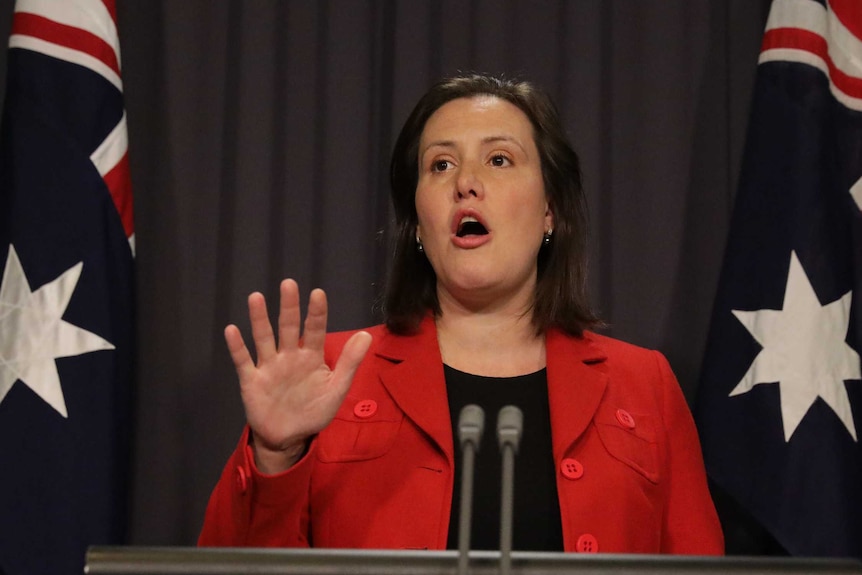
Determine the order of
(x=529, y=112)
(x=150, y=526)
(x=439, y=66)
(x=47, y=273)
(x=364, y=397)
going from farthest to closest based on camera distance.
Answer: (x=439, y=66) → (x=150, y=526) → (x=47, y=273) → (x=529, y=112) → (x=364, y=397)

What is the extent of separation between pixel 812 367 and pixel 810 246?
0.95 ft

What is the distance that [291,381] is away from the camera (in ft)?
4.65

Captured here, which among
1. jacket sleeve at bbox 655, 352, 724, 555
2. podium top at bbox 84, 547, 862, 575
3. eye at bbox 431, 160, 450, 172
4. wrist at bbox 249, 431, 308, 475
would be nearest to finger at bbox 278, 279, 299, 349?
wrist at bbox 249, 431, 308, 475

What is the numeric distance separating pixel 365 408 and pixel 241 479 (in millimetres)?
361

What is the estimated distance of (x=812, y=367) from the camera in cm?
230

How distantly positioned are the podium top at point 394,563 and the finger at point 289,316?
34cm

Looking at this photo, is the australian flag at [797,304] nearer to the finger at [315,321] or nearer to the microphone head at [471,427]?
the finger at [315,321]

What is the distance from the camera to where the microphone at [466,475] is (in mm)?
1031

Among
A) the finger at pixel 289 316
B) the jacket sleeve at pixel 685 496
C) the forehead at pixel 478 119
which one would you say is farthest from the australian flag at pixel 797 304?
the finger at pixel 289 316

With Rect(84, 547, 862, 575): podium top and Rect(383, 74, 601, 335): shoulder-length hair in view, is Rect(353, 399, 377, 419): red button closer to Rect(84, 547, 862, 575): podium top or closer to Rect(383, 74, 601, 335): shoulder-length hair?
Rect(383, 74, 601, 335): shoulder-length hair

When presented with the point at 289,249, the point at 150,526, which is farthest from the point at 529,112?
the point at 150,526

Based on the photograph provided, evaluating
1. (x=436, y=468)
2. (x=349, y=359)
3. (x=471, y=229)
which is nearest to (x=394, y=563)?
(x=349, y=359)

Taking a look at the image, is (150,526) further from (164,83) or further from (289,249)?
(164,83)

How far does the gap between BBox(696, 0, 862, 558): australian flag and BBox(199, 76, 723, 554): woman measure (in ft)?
1.51
